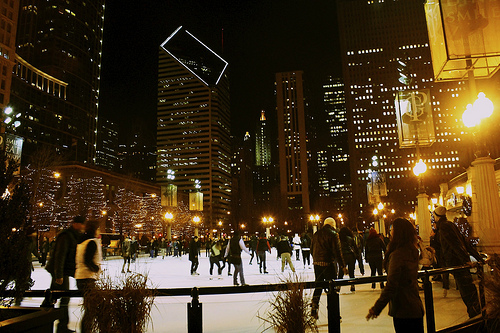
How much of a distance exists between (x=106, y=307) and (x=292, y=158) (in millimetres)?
126251

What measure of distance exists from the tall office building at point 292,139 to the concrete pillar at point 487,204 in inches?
4456

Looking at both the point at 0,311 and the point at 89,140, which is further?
the point at 89,140

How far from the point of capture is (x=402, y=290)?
328 cm

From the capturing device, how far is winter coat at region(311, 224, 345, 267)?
6.73m

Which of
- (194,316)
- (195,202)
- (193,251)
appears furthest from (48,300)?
(195,202)

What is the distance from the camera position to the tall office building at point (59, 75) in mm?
96625

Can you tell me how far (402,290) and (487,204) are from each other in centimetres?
628

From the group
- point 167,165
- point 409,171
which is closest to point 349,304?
point 409,171

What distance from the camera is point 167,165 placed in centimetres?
15525

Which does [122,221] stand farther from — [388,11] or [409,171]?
[388,11]

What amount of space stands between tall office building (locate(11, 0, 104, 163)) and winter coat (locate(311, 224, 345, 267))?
100 m

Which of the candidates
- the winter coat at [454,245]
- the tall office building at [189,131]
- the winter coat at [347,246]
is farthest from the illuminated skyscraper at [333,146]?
the winter coat at [454,245]

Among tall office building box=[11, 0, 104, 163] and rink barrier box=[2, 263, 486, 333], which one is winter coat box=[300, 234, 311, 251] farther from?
tall office building box=[11, 0, 104, 163]

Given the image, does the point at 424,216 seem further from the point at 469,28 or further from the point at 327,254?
the point at 327,254
